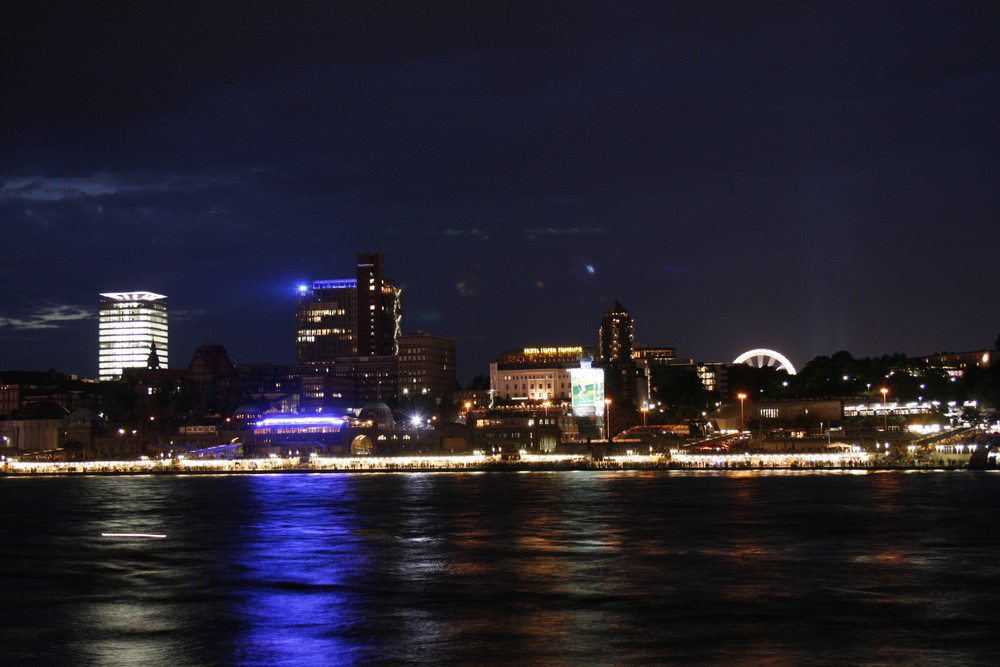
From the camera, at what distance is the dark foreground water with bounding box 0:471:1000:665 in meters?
31.5

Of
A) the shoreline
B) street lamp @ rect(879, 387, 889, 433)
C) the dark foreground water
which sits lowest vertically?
the dark foreground water

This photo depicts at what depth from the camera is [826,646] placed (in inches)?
1222

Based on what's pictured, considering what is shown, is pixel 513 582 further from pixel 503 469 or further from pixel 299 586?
pixel 503 469

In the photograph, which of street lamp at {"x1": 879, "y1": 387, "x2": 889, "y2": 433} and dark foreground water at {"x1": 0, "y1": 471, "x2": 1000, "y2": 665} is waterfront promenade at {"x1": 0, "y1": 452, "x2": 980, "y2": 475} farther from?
dark foreground water at {"x1": 0, "y1": 471, "x2": 1000, "y2": 665}

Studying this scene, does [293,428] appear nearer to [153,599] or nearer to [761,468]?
[761,468]

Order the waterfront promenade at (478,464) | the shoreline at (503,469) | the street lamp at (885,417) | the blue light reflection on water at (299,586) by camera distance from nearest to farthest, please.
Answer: the blue light reflection on water at (299,586)
the shoreline at (503,469)
the waterfront promenade at (478,464)
the street lamp at (885,417)

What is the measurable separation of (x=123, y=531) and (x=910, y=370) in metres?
162

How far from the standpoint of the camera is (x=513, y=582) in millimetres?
43375

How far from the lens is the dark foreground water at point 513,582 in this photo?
31531 mm

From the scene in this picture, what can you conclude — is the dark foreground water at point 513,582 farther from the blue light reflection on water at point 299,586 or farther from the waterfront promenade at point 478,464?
the waterfront promenade at point 478,464

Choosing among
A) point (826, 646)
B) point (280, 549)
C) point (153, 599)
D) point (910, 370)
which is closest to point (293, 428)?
point (910, 370)

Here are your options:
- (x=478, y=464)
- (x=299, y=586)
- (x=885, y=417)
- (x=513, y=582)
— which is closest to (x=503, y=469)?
(x=478, y=464)

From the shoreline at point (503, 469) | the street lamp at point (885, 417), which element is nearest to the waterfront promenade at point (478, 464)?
the shoreline at point (503, 469)

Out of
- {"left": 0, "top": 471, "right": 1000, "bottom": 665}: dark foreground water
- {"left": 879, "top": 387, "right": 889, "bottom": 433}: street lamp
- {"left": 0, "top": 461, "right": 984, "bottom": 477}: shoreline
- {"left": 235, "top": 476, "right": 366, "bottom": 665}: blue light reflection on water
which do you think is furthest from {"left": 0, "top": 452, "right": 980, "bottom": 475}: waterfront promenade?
{"left": 235, "top": 476, "right": 366, "bottom": 665}: blue light reflection on water
